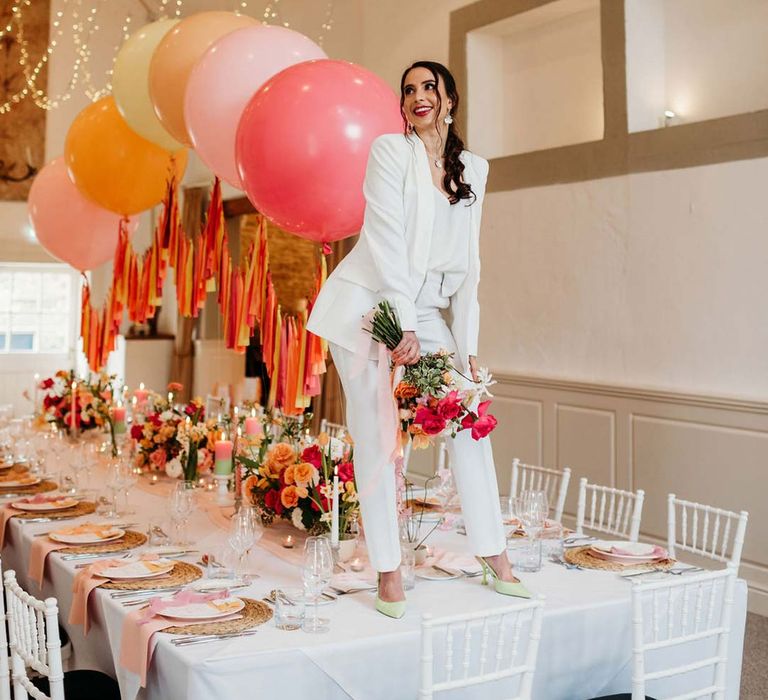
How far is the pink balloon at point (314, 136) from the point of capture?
3.18 metres

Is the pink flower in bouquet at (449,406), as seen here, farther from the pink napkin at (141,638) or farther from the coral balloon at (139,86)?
the coral balloon at (139,86)

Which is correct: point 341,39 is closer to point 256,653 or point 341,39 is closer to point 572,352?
point 572,352

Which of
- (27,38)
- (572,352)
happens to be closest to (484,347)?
(572,352)

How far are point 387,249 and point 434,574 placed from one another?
905 millimetres

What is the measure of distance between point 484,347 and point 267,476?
365cm

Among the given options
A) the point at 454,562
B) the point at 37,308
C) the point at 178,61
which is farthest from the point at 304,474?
the point at 37,308

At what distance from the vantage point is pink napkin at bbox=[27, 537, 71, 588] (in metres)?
2.64

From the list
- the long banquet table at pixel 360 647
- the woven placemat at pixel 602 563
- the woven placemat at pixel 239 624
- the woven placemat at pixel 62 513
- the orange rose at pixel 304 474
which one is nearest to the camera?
the long banquet table at pixel 360 647

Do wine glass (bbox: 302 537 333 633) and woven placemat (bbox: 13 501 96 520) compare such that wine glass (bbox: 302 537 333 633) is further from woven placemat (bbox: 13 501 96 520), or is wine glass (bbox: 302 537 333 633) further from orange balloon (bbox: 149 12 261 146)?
orange balloon (bbox: 149 12 261 146)

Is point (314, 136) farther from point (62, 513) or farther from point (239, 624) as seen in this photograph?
point (239, 624)

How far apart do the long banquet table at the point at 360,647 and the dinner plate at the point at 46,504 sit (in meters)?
0.29

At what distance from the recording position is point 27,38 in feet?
29.6

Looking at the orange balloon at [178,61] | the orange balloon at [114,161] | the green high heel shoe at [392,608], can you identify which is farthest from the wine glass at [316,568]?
the orange balloon at [114,161]

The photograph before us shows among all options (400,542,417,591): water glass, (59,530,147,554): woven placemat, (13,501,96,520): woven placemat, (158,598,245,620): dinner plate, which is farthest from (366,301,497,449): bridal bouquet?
(13,501,96,520): woven placemat
